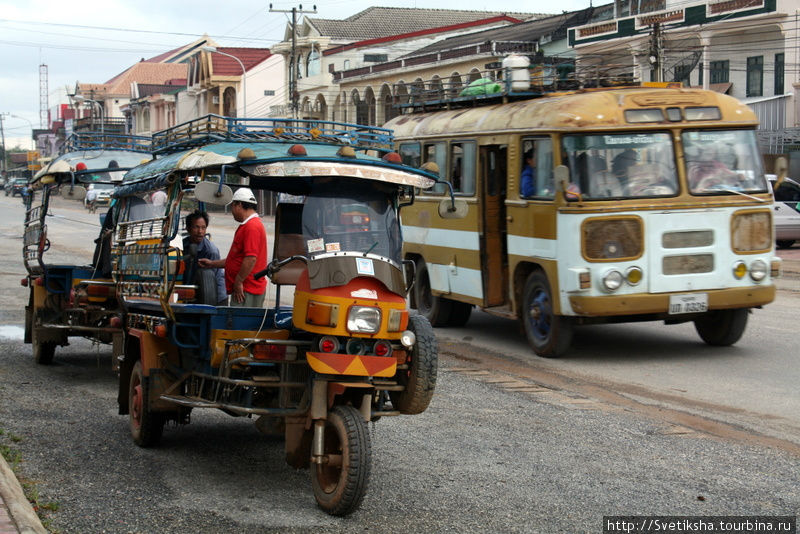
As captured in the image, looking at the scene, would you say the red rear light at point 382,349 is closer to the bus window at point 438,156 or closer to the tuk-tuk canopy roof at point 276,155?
the tuk-tuk canopy roof at point 276,155

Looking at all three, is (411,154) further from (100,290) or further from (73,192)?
(100,290)

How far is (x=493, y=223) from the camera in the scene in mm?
13711

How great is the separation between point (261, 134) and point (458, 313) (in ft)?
23.0

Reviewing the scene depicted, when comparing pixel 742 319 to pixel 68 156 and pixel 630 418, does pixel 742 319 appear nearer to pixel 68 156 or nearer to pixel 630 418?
pixel 630 418

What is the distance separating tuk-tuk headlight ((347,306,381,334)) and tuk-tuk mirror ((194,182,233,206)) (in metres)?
1.12

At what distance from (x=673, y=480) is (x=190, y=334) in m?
3.31

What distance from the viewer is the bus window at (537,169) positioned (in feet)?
39.9

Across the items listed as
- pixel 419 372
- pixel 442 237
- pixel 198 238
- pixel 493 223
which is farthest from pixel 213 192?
pixel 442 237

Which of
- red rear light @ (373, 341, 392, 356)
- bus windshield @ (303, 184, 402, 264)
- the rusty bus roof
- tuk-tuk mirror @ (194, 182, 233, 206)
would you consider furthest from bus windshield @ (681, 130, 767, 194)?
tuk-tuk mirror @ (194, 182, 233, 206)

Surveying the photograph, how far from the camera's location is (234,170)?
7.29 metres

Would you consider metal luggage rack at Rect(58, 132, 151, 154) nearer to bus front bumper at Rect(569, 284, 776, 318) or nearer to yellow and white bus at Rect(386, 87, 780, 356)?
yellow and white bus at Rect(386, 87, 780, 356)

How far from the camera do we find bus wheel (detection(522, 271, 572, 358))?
39.9ft

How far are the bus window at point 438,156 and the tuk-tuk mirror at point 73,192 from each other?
4793mm

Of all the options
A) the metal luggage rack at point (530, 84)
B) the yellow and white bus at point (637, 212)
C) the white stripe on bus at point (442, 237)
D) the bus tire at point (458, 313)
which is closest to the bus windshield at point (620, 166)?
the yellow and white bus at point (637, 212)
